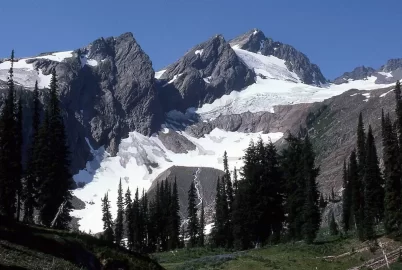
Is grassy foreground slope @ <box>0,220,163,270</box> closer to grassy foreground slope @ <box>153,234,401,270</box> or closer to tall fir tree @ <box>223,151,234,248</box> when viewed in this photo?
grassy foreground slope @ <box>153,234,401,270</box>

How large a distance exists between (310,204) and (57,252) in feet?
118

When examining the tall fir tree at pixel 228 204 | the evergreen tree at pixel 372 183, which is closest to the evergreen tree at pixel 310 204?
the evergreen tree at pixel 372 183

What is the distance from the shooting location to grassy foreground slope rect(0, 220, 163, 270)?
2536cm

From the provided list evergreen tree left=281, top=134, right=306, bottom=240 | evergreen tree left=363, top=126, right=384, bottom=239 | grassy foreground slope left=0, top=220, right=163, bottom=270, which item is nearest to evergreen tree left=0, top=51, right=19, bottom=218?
grassy foreground slope left=0, top=220, right=163, bottom=270

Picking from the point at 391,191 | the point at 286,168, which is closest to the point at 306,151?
the point at 286,168

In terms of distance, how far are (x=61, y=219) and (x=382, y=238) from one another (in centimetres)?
3756

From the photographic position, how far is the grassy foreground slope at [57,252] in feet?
83.2

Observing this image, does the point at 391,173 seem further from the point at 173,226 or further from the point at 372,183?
the point at 173,226

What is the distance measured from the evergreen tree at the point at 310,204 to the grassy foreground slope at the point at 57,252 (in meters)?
25.3

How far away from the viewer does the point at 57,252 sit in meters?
28.7

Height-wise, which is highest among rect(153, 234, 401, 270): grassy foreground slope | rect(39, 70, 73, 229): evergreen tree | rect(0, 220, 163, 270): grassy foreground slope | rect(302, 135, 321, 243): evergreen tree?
rect(39, 70, 73, 229): evergreen tree

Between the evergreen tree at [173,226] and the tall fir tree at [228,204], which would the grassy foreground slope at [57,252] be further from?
the evergreen tree at [173,226]

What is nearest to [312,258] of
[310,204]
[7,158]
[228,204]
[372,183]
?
[310,204]

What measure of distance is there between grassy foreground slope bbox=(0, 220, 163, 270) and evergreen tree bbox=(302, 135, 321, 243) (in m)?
25.3
